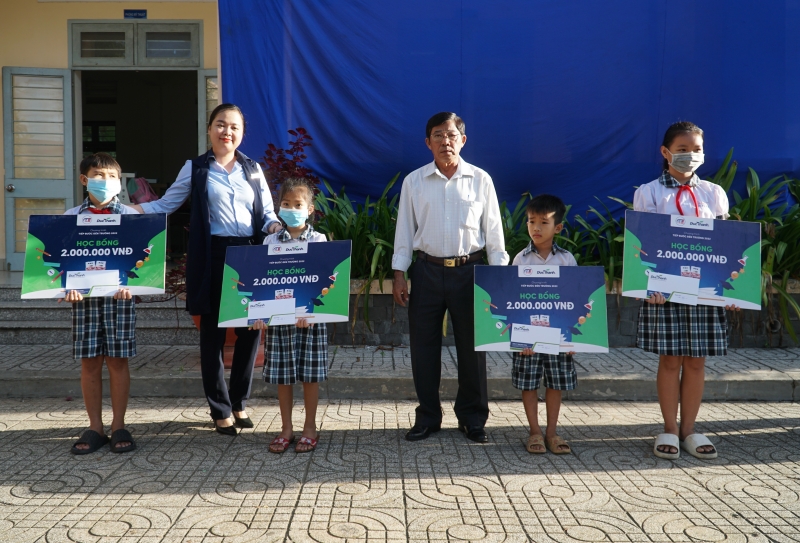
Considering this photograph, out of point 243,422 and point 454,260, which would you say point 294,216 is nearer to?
point 454,260

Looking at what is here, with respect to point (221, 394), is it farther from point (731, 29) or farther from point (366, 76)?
point (731, 29)

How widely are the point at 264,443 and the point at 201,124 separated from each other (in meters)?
5.64

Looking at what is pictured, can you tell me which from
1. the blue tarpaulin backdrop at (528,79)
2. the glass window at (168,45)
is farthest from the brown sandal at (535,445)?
the glass window at (168,45)

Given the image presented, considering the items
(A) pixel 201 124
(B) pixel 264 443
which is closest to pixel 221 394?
(B) pixel 264 443

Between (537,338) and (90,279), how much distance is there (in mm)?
2472

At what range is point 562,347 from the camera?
3.69 meters

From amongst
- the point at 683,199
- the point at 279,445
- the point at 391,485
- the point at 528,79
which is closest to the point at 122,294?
the point at 279,445

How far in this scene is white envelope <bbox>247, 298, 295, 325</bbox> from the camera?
147 inches

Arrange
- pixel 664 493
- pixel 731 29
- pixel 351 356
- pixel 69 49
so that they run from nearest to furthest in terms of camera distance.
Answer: pixel 664 493 → pixel 351 356 → pixel 731 29 → pixel 69 49

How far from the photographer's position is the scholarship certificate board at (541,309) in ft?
12.2

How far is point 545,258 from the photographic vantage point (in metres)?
3.91

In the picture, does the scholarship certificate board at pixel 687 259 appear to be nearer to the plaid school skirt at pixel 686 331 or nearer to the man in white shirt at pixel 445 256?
the plaid school skirt at pixel 686 331

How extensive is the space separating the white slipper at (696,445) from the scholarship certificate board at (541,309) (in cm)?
70

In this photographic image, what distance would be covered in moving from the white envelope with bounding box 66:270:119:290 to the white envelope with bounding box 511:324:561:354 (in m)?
2.22
